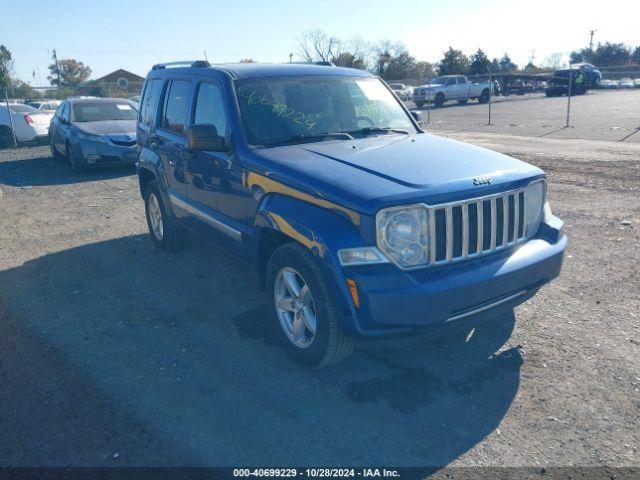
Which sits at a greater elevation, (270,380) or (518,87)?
(518,87)

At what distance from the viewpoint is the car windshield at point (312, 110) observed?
4629 mm

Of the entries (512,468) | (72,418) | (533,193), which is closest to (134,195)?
(72,418)

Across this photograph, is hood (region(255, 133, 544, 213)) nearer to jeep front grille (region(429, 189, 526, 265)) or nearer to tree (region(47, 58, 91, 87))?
jeep front grille (region(429, 189, 526, 265))

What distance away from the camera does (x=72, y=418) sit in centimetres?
344

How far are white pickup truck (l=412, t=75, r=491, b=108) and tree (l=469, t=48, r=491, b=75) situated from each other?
26545 mm

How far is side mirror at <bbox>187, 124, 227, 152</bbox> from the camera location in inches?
175

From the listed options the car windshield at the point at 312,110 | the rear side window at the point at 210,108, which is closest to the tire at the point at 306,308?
the car windshield at the point at 312,110

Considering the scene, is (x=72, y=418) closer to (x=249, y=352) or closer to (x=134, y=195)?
(x=249, y=352)

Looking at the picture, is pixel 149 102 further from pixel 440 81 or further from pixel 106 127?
pixel 440 81

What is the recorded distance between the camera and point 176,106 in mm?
5785

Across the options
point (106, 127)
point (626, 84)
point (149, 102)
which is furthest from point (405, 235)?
point (626, 84)

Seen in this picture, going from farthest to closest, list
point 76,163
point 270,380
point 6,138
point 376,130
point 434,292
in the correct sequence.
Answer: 1. point 6,138
2. point 76,163
3. point 376,130
4. point 270,380
5. point 434,292

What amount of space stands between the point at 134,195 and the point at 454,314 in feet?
27.1

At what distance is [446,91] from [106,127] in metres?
26.8
